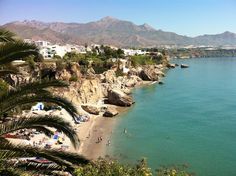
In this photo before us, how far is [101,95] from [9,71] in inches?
1972

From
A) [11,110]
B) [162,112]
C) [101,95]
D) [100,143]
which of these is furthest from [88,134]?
[11,110]

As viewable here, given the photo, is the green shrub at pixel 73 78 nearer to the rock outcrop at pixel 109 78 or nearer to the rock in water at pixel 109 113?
the rock outcrop at pixel 109 78

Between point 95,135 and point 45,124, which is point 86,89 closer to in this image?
point 95,135

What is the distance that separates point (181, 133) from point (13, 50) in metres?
32.8

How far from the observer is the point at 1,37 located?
7.74 metres

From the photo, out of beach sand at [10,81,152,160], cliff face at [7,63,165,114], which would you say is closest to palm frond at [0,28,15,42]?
beach sand at [10,81,152,160]

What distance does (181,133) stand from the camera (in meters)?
38.6

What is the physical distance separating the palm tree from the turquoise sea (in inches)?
802

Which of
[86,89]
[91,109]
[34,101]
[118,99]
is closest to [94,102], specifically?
[86,89]

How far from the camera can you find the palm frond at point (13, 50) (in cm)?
736

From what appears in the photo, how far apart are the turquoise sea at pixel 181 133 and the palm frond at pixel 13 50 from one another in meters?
21.4

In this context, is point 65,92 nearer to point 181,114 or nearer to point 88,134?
point 88,134

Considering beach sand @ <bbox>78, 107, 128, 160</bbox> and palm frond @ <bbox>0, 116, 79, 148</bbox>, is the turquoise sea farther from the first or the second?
palm frond @ <bbox>0, 116, 79, 148</bbox>

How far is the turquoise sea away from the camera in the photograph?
1163 inches
